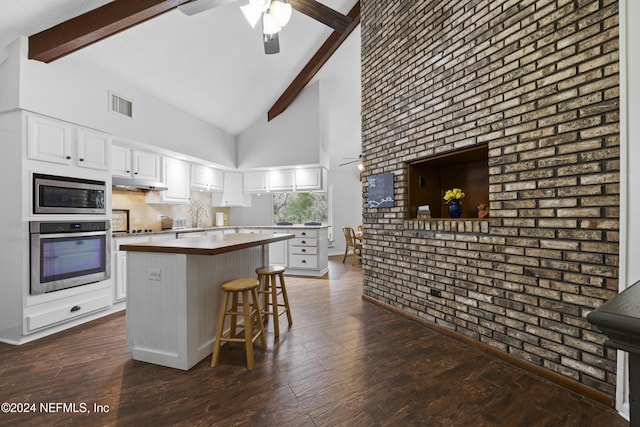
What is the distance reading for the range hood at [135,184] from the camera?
391 centimetres

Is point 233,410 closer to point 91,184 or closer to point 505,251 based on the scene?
point 505,251

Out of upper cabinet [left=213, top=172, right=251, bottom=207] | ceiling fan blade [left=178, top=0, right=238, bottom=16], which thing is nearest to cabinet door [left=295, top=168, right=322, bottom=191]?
upper cabinet [left=213, top=172, right=251, bottom=207]

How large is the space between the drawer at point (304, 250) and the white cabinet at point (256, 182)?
1.51 metres

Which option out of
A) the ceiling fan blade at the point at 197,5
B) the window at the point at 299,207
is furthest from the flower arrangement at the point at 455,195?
the window at the point at 299,207

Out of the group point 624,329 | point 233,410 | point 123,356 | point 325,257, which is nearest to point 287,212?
point 325,257

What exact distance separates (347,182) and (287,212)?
228 centimetres

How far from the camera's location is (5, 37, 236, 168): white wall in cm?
275

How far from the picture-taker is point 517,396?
1813 millimetres

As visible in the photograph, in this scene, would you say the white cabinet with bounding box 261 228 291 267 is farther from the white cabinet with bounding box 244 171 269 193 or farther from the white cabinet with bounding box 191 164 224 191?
the white cabinet with bounding box 191 164 224 191

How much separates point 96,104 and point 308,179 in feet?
11.4

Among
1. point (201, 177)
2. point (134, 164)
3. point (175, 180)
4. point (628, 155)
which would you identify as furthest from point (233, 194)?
point (628, 155)

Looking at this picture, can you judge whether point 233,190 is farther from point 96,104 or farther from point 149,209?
point 96,104

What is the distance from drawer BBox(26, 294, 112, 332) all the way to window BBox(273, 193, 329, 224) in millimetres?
3922

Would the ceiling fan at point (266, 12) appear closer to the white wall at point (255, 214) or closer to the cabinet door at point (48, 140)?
the cabinet door at point (48, 140)
